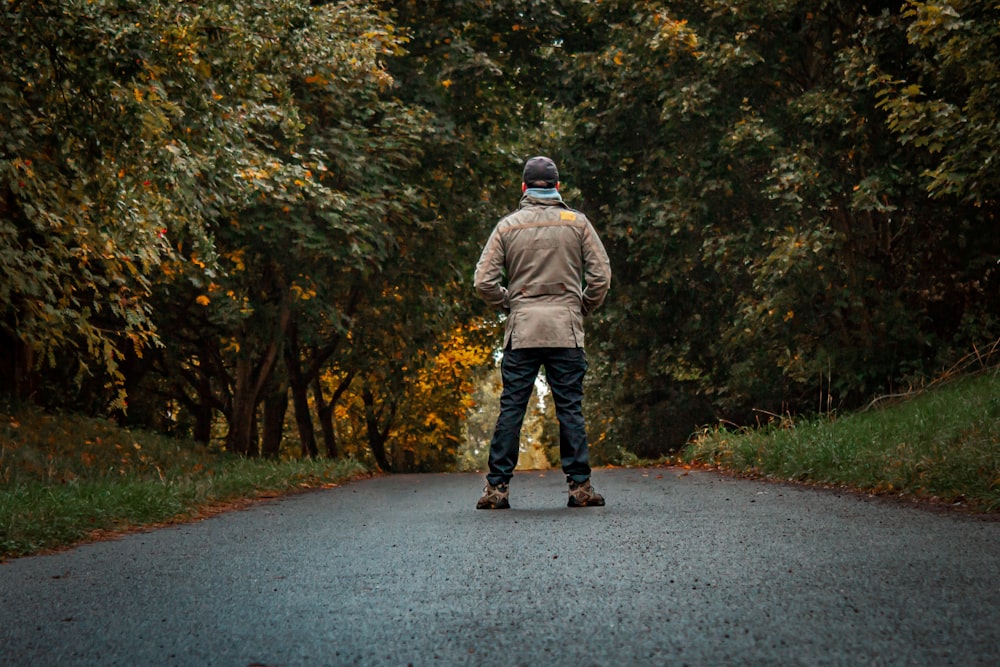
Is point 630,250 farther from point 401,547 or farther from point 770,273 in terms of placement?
point 401,547

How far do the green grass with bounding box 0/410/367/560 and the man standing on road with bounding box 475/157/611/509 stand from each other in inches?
100

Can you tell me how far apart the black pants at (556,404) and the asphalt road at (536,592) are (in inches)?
24.1

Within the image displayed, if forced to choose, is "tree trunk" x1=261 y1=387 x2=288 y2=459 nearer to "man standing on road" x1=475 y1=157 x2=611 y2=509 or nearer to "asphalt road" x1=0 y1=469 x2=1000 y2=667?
"man standing on road" x1=475 y1=157 x2=611 y2=509

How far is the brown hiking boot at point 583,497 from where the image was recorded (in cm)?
779

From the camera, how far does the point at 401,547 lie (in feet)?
19.0

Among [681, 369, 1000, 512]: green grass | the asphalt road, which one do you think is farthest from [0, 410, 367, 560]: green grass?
[681, 369, 1000, 512]: green grass

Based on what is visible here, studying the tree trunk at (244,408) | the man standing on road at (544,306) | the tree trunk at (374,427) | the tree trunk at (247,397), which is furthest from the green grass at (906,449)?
the tree trunk at (374,427)

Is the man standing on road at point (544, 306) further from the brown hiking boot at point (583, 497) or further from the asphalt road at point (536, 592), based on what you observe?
the asphalt road at point (536, 592)

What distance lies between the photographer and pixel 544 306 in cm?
774

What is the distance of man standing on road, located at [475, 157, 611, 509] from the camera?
7.71 metres

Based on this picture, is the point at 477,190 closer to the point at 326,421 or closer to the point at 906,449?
the point at 326,421

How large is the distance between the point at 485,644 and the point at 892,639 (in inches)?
47.8

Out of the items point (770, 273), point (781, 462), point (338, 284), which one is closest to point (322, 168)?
point (338, 284)

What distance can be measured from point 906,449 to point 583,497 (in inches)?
101
